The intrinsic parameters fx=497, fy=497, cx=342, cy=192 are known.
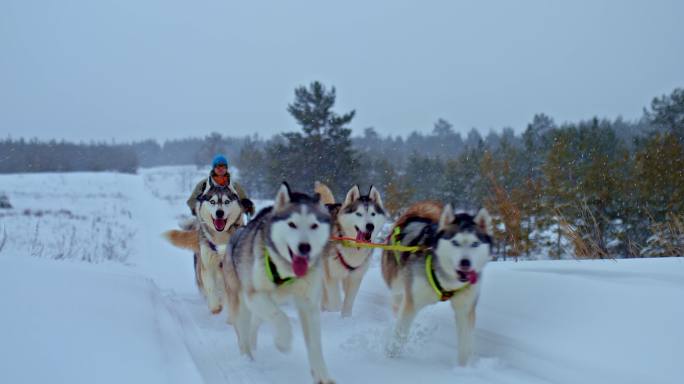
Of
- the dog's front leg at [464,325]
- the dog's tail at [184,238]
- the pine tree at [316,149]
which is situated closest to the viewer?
the dog's front leg at [464,325]

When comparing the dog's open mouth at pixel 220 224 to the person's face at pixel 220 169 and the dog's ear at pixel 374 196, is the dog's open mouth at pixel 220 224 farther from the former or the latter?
the dog's ear at pixel 374 196

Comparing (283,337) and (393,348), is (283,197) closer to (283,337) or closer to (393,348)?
(283,337)

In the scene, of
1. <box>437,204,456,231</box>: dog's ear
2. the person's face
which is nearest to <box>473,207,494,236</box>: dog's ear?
<box>437,204,456,231</box>: dog's ear

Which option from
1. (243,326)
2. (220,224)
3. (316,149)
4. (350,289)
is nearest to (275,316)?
(243,326)

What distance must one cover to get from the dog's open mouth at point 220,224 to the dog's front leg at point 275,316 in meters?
2.01

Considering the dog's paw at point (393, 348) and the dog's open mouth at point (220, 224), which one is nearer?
the dog's paw at point (393, 348)

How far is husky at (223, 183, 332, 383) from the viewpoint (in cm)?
314

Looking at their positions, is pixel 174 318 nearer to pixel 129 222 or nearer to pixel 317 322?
pixel 317 322

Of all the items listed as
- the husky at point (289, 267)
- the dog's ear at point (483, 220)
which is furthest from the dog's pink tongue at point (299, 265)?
the dog's ear at point (483, 220)

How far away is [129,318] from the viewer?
3.74m

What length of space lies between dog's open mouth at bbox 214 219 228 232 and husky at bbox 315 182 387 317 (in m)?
1.14

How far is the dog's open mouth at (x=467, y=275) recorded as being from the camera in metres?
3.38

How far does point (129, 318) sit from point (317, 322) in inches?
60.5

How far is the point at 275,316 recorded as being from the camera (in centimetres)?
319
